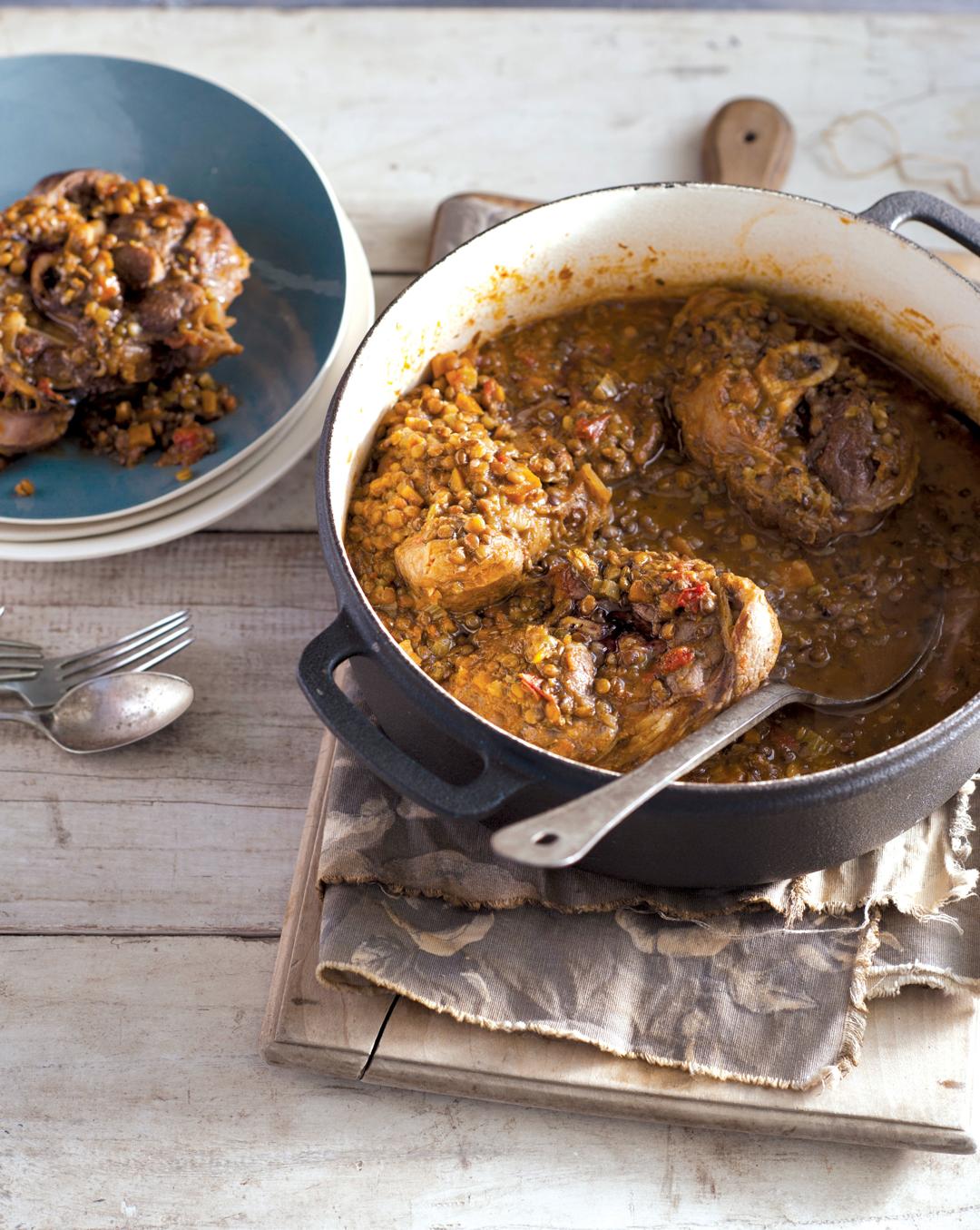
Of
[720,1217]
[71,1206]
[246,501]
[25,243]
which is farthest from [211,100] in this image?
[720,1217]

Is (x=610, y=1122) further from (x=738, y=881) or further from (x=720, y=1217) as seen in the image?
(x=738, y=881)

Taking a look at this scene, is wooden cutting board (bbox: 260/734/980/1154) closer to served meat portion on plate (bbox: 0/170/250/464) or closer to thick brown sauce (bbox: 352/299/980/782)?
thick brown sauce (bbox: 352/299/980/782)

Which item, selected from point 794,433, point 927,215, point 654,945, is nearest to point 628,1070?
point 654,945

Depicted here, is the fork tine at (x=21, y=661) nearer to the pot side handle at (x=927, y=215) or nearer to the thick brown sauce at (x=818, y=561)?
the thick brown sauce at (x=818, y=561)

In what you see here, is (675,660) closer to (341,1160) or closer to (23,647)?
(341,1160)

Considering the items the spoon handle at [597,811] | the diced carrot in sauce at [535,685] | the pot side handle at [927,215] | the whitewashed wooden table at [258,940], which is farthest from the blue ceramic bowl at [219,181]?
the spoon handle at [597,811]

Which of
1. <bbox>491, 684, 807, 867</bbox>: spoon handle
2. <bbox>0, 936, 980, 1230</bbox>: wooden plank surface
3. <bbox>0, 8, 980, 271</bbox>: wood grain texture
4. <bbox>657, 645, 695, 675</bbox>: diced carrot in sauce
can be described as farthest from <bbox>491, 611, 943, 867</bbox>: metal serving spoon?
<bbox>0, 8, 980, 271</bbox>: wood grain texture
